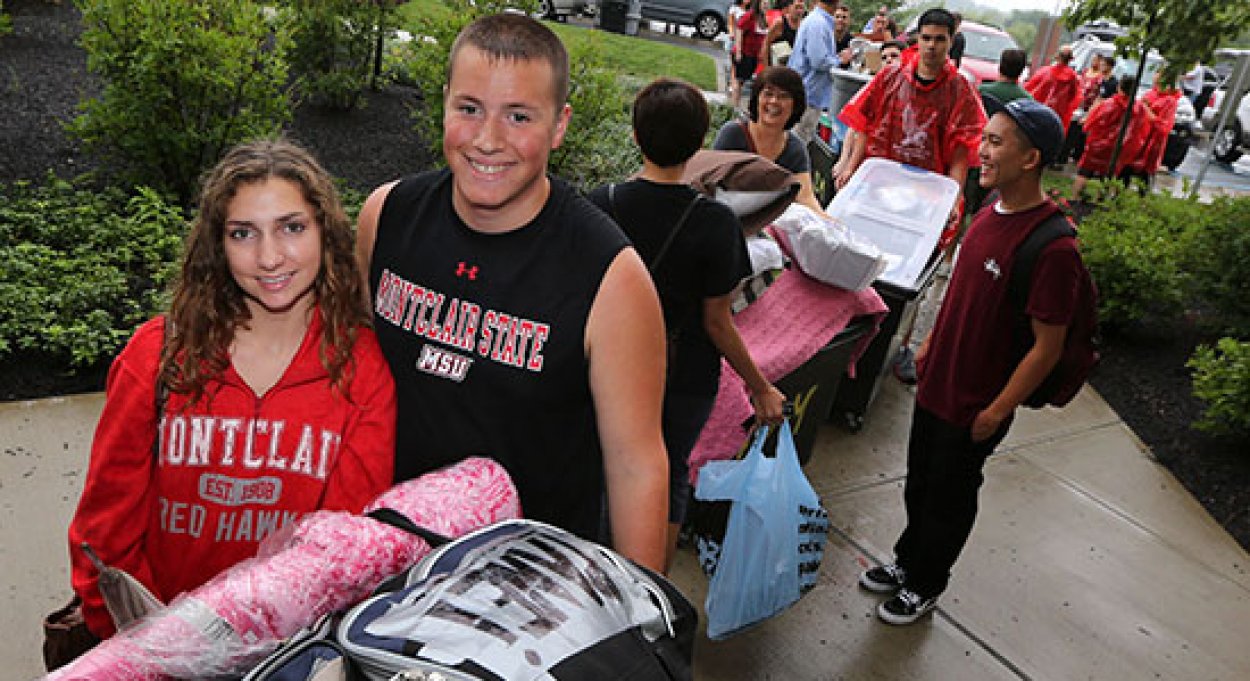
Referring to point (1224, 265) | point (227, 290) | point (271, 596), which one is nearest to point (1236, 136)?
point (1224, 265)

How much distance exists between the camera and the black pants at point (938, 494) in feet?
10.9

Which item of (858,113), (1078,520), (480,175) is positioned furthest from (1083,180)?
(480,175)

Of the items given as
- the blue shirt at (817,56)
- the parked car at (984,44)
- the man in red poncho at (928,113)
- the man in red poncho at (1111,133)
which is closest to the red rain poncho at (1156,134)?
the man in red poncho at (1111,133)

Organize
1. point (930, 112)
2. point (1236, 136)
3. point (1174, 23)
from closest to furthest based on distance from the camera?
point (930, 112) → point (1174, 23) → point (1236, 136)

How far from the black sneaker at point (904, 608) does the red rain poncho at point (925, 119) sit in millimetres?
3062

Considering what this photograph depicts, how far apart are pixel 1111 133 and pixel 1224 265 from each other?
184 inches

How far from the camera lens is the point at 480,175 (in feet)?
5.49

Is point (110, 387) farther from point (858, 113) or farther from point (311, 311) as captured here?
point (858, 113)

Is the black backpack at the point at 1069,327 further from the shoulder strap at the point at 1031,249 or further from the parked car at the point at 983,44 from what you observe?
the parked car at the point at 983,44

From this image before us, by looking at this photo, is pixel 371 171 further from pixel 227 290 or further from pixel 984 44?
pixel 984 44

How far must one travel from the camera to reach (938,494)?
343 cm

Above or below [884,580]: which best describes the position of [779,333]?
above

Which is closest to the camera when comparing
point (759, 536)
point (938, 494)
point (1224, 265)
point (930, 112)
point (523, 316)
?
point (523, 316)

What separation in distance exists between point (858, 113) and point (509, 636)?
5.40m
